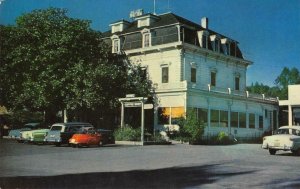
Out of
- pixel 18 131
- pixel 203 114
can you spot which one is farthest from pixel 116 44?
pixel 18 131

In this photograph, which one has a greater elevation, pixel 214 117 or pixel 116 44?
pixel 116 44

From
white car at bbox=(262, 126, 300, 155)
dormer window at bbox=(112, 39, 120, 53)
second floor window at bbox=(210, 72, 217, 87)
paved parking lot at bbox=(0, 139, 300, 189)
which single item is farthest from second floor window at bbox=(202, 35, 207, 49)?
paved parking lot at bbox=(0, 139, 300, 189)

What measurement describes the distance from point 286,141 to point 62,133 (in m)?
9.98

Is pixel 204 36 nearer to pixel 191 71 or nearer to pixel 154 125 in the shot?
pixel 191 71

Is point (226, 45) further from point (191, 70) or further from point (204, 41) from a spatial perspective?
point (191, 70)

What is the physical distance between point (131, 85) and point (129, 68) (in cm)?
188

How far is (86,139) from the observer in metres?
18.4

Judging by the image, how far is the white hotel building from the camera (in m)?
25.7

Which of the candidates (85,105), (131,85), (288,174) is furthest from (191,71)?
(288,174)

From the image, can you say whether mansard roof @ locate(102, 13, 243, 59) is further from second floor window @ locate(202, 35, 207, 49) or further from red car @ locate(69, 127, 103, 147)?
red car @ locate(69, 127, 103, 147)

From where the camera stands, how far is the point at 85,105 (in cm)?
2392

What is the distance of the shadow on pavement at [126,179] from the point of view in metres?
7.36

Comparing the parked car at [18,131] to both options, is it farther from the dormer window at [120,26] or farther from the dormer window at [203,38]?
the dormer window at [203,38]

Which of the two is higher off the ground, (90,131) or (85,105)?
(85,105)
